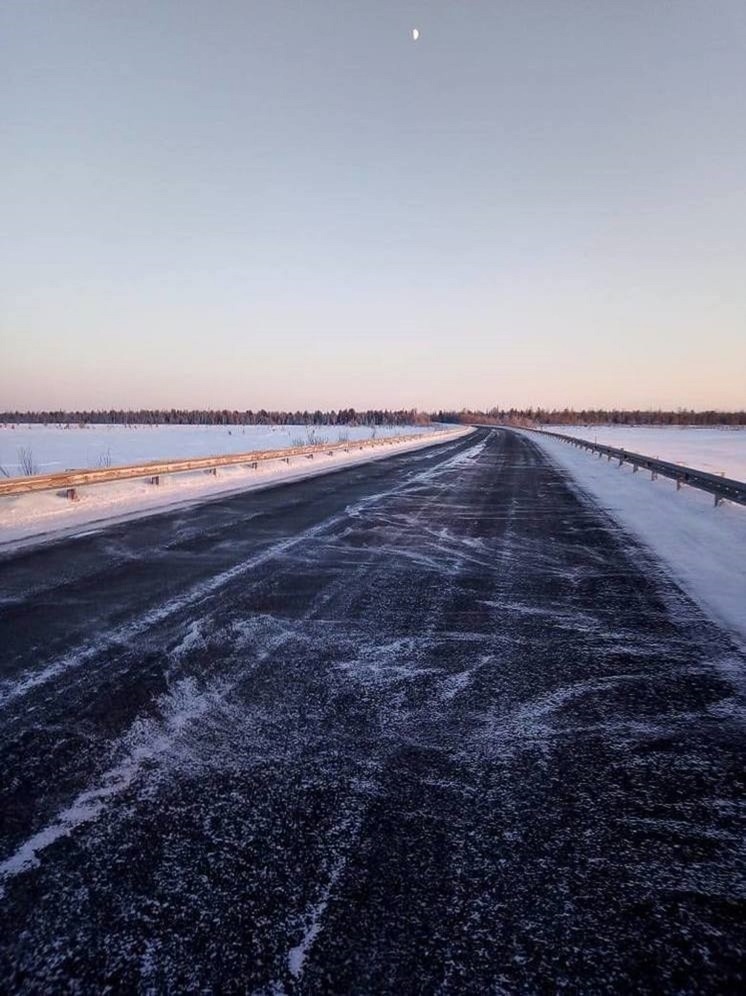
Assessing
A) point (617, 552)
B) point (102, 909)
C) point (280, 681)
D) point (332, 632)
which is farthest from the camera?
point (617, 552)

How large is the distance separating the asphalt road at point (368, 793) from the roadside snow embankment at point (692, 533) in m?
0.55

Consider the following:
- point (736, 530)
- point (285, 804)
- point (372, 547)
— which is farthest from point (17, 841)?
point (736, 530)

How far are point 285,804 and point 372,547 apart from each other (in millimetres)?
6400

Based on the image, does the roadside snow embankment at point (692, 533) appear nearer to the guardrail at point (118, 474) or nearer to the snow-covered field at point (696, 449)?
the snow-covered field at point (696, 449)

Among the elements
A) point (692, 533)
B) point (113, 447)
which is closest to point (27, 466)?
point (113, 447)

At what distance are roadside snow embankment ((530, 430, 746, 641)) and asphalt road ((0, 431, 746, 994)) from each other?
0.55 meters

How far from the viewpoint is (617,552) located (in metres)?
8.95

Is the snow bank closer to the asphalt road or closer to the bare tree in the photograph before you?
the bare tree

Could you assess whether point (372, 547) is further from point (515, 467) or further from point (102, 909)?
point (515, 467)

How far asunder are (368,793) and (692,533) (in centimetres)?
945

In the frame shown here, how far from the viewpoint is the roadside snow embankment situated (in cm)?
658

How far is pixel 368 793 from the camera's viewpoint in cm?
291

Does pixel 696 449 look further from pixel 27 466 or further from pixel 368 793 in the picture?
pixel 368 793

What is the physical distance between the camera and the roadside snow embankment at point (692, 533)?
21.6ft
